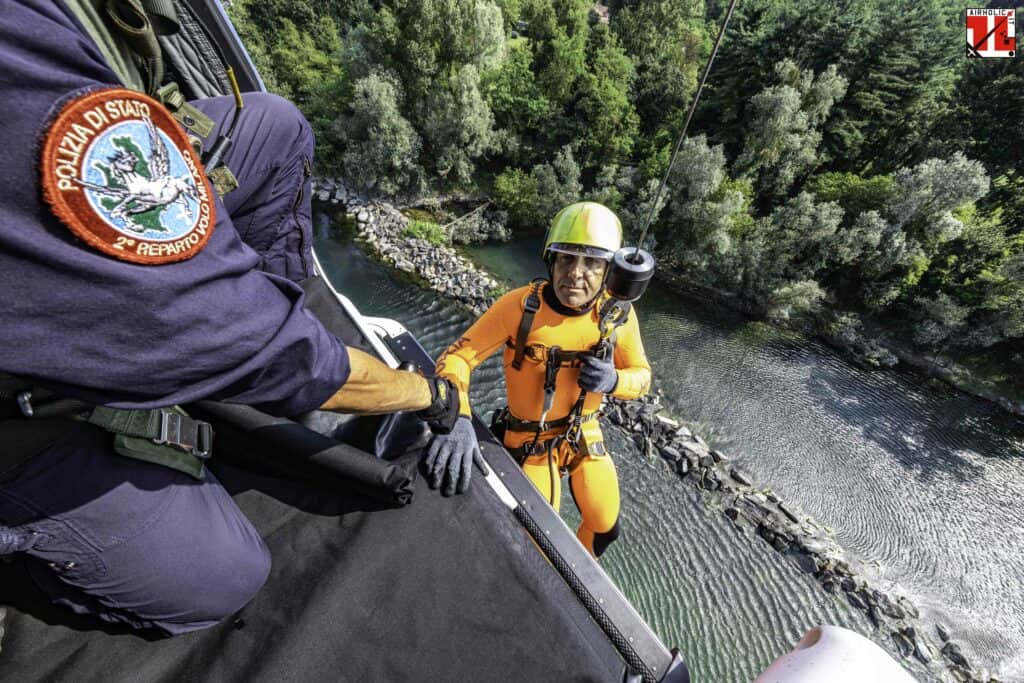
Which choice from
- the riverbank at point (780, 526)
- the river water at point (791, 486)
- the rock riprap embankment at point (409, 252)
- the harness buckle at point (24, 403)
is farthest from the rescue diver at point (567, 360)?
the rock riprap embankment at point (409, 252)

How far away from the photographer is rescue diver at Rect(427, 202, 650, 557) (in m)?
3.01

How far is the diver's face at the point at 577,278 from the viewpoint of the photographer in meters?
3.06

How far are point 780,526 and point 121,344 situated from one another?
8734 mm

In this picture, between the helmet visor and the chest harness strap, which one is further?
the chest harness strap

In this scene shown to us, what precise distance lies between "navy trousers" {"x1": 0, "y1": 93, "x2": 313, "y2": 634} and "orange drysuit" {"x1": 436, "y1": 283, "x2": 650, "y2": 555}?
68.6 inches

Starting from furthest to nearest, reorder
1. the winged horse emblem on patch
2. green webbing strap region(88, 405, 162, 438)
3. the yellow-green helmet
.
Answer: the yellow-green helmet → green webbing strap region(88, 405, 162, 438) → the winged horse emblem on patch

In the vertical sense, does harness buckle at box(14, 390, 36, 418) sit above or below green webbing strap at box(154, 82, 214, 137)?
below

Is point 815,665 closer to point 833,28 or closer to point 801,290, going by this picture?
point 801,290

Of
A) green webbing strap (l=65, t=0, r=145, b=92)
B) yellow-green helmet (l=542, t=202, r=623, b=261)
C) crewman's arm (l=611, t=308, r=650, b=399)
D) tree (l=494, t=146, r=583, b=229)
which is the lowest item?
tree (l=494, t=146, r=583, b=229)

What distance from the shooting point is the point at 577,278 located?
3.07 metres

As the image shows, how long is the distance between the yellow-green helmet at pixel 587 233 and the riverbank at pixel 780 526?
639 centimetres

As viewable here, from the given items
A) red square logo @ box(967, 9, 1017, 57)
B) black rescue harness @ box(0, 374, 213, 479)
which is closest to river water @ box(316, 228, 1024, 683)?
black rescue harness @ box(0, 374, 213, 479)

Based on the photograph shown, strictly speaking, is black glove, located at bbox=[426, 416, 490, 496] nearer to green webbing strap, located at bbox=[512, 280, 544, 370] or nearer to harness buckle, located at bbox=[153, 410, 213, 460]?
harness buckle, located at bbox=[153, 410, 213, 460]

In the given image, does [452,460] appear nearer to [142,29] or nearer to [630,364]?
[142,29]
